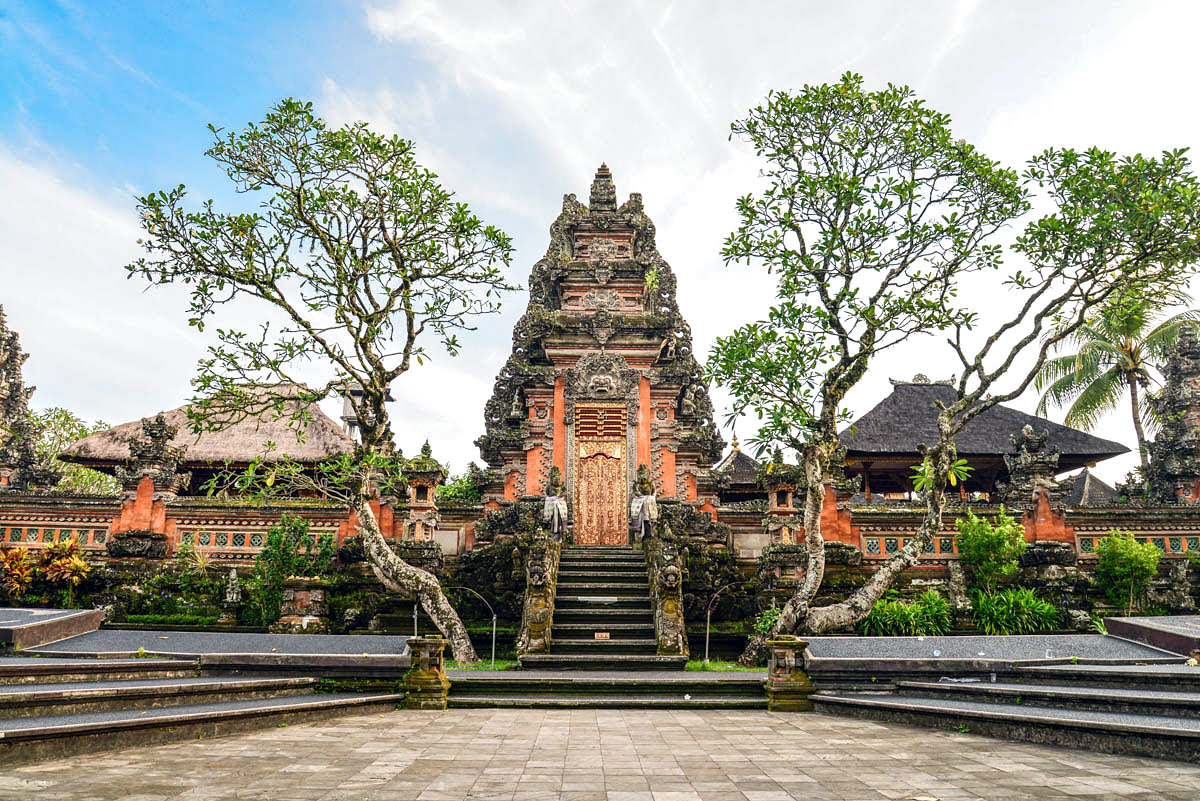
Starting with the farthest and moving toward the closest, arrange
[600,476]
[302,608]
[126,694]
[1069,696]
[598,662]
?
[600,476], [302,608], [598,662], [1069,696], [126,694]

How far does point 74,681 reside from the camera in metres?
7.30

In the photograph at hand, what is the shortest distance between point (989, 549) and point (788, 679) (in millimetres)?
6311

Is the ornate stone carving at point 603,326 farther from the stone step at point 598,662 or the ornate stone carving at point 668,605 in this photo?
the stone step at point 598,662

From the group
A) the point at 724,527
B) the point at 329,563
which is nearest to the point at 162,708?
the point at 329,563

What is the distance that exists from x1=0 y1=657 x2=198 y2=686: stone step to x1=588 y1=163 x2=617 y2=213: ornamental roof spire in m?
15.5

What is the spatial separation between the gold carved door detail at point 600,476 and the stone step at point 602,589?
3.26 metres

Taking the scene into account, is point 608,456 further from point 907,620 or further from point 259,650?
point 259,650

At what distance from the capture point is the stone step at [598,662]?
10.1 meters

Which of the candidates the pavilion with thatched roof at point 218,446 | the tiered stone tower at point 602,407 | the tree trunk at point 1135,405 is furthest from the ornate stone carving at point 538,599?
the tree trunk at point 1135,405

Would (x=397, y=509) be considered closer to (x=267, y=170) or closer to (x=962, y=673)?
(x=267, y=170)

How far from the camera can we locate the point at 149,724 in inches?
225

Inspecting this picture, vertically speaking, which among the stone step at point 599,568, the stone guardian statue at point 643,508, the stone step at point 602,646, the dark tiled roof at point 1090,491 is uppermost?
the dark tiled roof at point 1090,491

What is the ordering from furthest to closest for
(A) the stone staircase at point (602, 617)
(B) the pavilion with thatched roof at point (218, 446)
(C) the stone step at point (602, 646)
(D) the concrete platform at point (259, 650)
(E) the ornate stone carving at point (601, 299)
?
(B) the pavilion with thatched roof at point (218, 446) → (E) the ornate stone carving at point (601, 299) → (C) the stone step at point (602, 646) → (A) the stone staircase at point (602, 617) → (D) the concrete platform at point (259, 650)

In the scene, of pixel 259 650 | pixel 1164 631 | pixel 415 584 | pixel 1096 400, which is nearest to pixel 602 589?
pixel 415 584
